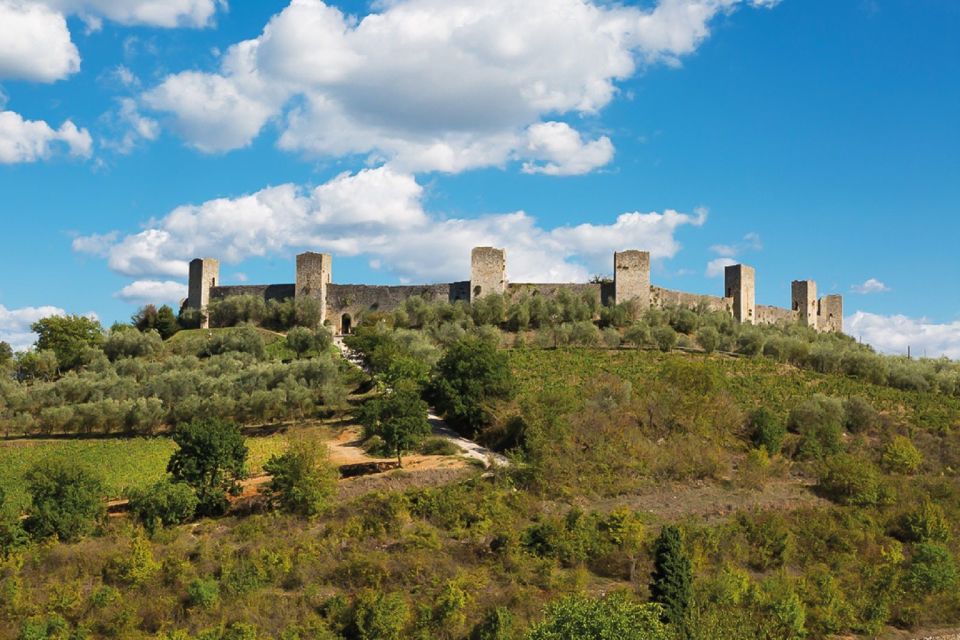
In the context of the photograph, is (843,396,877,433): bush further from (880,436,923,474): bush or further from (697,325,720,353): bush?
(697,325,720,353): bush

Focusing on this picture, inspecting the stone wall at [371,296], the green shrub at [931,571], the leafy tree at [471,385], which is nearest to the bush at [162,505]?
the leafy tree at [471,385]

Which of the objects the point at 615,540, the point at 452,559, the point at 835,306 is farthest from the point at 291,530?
the point at 835,306

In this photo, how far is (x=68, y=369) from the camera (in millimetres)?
47031

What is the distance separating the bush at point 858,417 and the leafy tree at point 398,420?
61.5ft

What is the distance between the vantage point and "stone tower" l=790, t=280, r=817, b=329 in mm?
63844

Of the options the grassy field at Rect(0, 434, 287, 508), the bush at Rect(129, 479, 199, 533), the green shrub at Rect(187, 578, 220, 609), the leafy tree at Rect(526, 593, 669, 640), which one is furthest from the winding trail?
the leafy tree at Rect(526, 593, 669, 640)

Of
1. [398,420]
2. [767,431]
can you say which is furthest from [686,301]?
[398,420]

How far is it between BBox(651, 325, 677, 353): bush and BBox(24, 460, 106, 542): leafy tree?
3130 cm

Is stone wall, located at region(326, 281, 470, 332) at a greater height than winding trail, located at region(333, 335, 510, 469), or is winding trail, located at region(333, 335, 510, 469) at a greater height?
stone wall, located at region(326, 281, 470, 332)

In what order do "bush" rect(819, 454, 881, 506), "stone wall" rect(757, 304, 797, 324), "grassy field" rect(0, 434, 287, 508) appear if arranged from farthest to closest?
"stone wall" rect(757, 304, 797, 324) → "bush" rect(819, 454, 881, 506) → "grassy field" rect(0, 434, 287, 508)

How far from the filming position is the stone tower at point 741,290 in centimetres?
5881

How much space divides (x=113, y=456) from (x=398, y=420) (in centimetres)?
997

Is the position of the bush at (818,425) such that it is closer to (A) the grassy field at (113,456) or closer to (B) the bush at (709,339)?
(B) the bush at (709,339)

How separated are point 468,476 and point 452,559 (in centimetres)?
507
